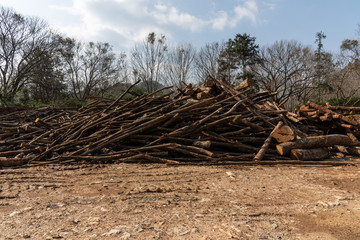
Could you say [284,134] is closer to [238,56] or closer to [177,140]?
[177,140]

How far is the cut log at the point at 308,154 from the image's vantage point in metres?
4.62

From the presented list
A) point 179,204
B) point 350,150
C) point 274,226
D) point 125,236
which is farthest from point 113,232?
point 350,150

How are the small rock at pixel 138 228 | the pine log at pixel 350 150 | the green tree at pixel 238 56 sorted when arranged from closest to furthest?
the small rock at pixel 138 228
the pine log at pixel 350 150
the green tree at pixel 238 56

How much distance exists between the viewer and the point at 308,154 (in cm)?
468

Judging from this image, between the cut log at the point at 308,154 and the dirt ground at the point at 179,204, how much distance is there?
0.77 meters

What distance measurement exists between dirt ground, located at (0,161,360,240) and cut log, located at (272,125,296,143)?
1.04 m

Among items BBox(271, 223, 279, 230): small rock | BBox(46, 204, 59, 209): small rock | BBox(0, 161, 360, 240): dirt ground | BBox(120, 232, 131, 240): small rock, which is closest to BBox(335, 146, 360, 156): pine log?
BBox(0, 161, 360, 240): dirt ground

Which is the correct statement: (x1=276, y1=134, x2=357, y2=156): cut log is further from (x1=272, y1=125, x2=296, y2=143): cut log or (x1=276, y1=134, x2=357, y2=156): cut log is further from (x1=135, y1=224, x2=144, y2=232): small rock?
(x1=135, y1=224, x2=144, y2=232): small rock

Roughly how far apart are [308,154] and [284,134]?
58 cm

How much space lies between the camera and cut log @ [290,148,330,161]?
4.62 metres

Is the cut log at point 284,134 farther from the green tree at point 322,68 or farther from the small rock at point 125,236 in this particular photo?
the green tree at point 322,68

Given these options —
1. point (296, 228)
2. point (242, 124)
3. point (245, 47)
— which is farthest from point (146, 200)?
point (245, 47)

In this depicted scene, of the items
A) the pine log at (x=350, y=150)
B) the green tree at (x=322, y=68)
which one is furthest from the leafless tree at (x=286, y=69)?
the pine log at (x=350, y=150)

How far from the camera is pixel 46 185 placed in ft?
10.1
